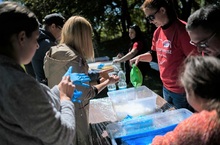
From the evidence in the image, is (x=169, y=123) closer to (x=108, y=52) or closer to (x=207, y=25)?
(x=207, y=25)

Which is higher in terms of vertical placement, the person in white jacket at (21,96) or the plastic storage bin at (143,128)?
the person in white jacket at (21,96)

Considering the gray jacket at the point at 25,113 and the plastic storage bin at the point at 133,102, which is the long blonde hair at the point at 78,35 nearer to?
the plastic storage bin at the point at 133,102

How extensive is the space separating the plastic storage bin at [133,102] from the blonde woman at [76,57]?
0.28 meters

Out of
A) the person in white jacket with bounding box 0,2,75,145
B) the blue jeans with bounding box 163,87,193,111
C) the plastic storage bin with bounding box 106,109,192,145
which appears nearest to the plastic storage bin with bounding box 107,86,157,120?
the blue jeans with bounding box 163,87,193,111

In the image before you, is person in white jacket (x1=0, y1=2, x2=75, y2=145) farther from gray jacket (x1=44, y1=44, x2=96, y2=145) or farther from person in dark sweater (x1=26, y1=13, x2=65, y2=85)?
person in dark sweater (x1=26, y1=13, x2=65, y2=85)

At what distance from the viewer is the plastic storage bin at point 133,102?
189cm

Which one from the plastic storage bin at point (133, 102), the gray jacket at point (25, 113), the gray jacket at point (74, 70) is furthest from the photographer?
the plastic storage bin at point (133, 102)

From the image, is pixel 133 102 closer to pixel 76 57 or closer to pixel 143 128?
pixel 143 128

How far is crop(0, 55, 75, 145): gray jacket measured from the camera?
0.86 metres

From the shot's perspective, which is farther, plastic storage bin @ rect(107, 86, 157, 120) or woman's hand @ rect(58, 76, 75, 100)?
plastic storage bin @ rect(107, 86, 157, 120)

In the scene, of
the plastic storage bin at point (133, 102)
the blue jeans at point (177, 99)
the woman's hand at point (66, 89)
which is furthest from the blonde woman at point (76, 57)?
the blue jeans at point (177, 99)

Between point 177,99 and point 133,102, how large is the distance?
0.37 m

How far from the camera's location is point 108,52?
1088 cm

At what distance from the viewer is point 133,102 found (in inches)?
78.1
